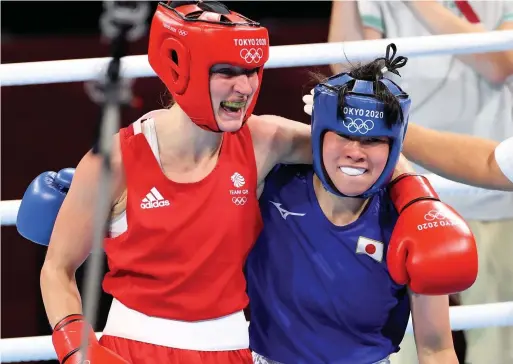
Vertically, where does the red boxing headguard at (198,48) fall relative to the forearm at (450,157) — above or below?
above

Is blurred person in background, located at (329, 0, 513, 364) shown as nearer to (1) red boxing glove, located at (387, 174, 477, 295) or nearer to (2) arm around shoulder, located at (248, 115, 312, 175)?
(2) arm around shoulder, located at (248, 115, 312, 175)

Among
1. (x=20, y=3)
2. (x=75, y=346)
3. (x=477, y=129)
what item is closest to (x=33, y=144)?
(x=20, y=3)

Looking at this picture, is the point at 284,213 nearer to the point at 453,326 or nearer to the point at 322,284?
the point at 322,284

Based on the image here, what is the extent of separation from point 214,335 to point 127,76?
2.02 feet

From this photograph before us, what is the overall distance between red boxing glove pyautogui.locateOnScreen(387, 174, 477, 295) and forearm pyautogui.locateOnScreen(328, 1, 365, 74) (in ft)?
3.17

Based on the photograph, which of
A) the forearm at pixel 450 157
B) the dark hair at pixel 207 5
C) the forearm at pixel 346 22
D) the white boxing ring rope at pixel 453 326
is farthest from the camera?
the forearm at pixel 346 22

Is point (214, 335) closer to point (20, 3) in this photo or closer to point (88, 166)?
point (88, 166)

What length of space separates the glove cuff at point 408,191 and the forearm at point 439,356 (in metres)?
0.27

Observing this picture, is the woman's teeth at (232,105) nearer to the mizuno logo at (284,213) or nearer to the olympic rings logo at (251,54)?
the olympic rings logo at (251,54)

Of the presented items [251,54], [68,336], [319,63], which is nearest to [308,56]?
[319,63]

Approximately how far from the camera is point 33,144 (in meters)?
3.21

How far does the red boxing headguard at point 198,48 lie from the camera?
160cm

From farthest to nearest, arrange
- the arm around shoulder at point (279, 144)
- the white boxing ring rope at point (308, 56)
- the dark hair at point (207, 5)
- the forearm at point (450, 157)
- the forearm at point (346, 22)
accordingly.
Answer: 1. the forearm at point (346, 22)
2. the white boxing ring rope at point (308, 56)
3. the forearm at point (450, 157)
4. the arm around shoulder at point (279, 144)
5. the dark hair at point (207, 5)

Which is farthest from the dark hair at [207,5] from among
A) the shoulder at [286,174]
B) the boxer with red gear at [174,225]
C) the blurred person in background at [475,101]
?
the blurred person in background at [475,101]
